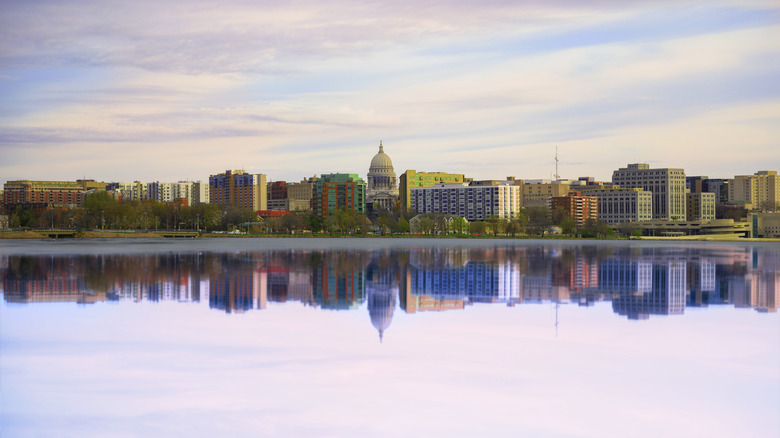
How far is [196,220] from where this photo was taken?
151 metres

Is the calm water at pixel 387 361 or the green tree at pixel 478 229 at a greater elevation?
the green tree at pixel 478 229

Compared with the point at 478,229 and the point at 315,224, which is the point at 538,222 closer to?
the point at 478,229

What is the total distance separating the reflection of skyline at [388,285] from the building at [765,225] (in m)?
148

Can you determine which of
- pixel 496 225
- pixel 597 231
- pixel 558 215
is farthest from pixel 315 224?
pixel 558 215

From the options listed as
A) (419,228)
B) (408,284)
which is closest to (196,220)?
(419,228)

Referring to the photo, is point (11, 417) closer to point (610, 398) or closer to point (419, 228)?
point (610, 398)

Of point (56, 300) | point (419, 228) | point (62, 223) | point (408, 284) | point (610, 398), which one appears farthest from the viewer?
point (62, 223)

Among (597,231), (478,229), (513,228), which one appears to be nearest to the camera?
(597,231)

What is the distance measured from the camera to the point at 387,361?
13.9 metres

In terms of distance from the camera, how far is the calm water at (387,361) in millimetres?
10242

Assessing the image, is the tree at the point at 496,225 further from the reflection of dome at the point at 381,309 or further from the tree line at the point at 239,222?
the reflection of dome at the point at 381,309

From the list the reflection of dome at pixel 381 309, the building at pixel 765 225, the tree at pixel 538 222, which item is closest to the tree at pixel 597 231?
the tree at pixel 538 222

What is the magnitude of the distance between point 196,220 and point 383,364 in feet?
468

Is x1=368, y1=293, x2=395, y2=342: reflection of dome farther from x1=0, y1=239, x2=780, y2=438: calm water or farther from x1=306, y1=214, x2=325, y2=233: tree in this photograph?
x1=306, y1=214, x2=325, y2=233: tree
